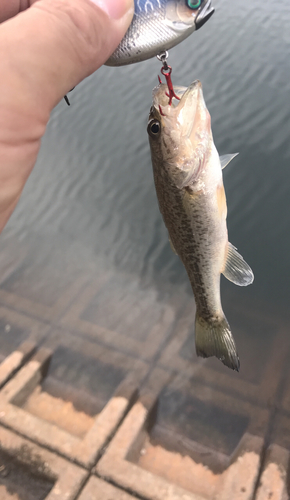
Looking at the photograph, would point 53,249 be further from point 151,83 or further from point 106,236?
point 151,83

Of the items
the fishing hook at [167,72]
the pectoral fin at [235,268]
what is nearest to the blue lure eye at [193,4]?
the fishing hook at [167,72]

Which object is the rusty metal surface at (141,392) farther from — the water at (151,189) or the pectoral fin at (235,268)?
the pectoral fin at (235,268)

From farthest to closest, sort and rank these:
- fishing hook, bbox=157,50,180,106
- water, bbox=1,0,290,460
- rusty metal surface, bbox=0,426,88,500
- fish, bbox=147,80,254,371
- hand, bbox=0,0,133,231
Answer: water, bbox=1,0,290,460, rusty metal surface, bbox=0,426,88,500, fish, bbox=147,80,254,371, fishing hook, bbox=157,50,180,106, hand, bbox=0,0,133,231

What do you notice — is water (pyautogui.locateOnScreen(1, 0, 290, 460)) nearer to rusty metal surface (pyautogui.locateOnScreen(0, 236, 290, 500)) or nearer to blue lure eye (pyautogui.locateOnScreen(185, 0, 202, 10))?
rusty metal surface (pyautogui.locateOnScreen(0, 236, 290, 500))

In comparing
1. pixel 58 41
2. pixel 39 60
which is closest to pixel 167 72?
pixel 58 41

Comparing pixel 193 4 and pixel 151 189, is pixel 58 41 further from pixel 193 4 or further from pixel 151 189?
pixel 151 189

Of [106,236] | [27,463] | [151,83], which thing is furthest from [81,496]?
[151,83]

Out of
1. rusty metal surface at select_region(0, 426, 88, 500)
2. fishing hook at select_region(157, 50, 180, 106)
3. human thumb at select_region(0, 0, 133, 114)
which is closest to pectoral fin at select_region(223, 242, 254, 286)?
fishing hook at select_region(157, 50, 180, 106)
